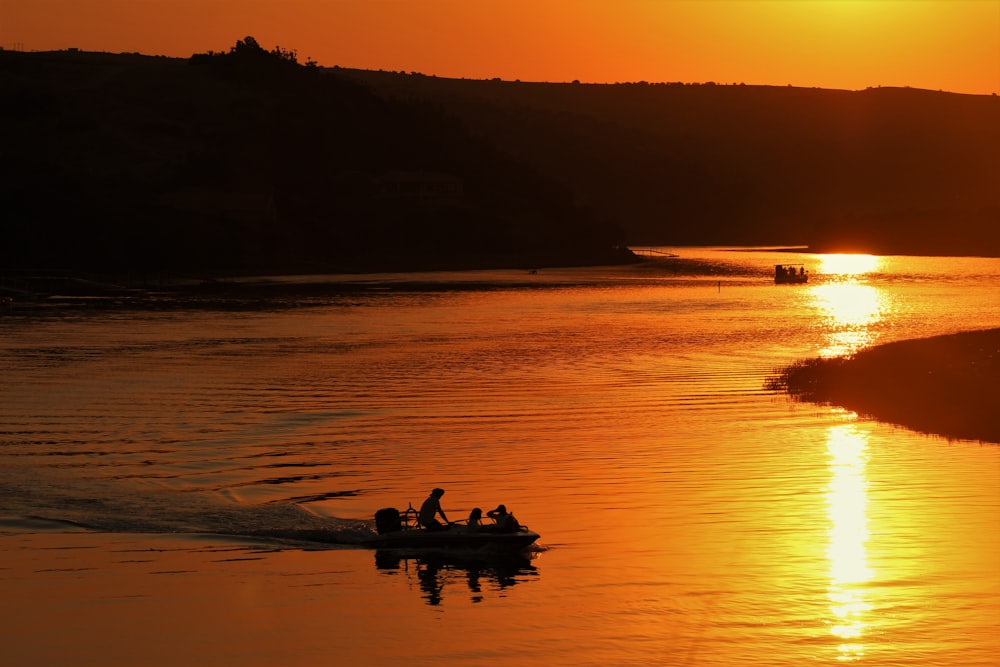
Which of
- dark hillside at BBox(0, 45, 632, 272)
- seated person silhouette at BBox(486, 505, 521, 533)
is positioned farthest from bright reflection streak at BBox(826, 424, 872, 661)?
dark hillside at BBox(0, 45, 632, 272)

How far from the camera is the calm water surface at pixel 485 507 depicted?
24969 millimetres

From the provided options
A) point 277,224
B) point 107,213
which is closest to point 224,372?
point 107,213

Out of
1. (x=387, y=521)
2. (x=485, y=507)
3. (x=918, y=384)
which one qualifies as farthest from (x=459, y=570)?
(x=918, y=384)

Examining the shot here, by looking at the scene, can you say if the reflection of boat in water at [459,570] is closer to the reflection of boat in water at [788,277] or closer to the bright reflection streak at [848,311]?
the bright reflection streak at [848,311]

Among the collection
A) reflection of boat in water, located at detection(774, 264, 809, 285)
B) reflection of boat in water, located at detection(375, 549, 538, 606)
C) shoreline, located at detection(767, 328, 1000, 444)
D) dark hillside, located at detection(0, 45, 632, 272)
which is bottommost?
reflection of boat in water, located at detection(375, 549, 538, 606)

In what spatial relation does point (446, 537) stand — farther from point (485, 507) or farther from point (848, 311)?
point (848, 311)

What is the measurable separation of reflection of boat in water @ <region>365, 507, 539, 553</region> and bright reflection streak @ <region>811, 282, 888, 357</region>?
140 ft

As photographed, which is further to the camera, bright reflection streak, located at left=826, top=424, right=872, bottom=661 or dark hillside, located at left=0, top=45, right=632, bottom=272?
dark hillside, located at left=0, top=45, right=632, bottom=272

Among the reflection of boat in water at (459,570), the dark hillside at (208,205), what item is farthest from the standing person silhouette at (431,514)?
the dark hillside at (208,205)

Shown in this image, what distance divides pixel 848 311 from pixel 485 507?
258 feet

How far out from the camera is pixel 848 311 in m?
108

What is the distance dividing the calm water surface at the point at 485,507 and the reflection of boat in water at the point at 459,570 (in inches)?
3.2

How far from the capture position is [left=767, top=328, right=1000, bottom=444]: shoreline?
45.2 metres

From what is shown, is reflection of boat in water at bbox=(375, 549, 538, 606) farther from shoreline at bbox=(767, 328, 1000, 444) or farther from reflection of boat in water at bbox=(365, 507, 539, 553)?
shoreline at bbox=(767, 328, 1000, 444)
